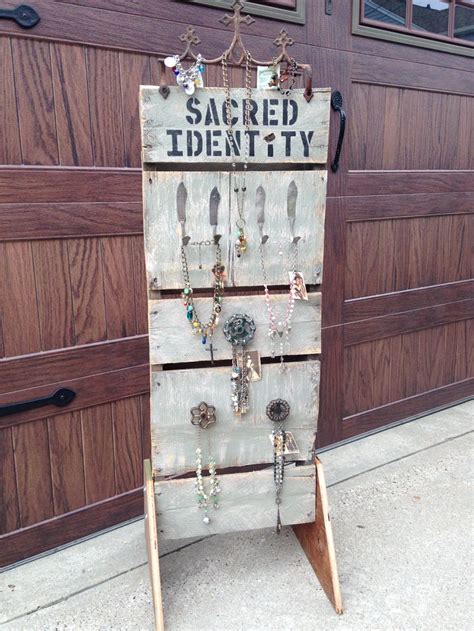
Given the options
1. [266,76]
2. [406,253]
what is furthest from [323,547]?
[406,253]

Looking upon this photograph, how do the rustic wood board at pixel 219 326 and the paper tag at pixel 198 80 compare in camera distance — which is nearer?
the paper tag at pixel 198 80

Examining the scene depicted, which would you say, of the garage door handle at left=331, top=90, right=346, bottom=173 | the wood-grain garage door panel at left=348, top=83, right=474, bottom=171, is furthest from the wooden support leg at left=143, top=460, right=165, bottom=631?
the wood-grain garage door panel at left=348, top=83, right=474, bottom=171

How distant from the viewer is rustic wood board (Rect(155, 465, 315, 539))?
6.37 ft

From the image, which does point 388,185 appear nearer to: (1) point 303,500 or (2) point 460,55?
(2) point 460,55

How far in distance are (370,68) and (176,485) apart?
7.36 feet

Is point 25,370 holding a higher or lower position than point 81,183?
lower

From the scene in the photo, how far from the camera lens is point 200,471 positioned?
193 cm

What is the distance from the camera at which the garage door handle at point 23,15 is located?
1940mm

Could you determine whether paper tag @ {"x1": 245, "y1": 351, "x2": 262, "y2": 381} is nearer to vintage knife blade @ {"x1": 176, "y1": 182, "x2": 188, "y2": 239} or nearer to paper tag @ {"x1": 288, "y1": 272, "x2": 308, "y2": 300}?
paper tag @ {"x1": 288, "y1": 272, "x2": 308, "y2": 300}

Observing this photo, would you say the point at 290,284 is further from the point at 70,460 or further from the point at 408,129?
the point at 408,129

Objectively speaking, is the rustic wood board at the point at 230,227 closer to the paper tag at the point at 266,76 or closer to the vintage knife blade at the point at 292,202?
the vintage knife blade at the point at 292,202

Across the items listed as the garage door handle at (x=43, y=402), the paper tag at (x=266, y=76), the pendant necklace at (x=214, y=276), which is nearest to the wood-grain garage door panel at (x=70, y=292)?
the garage door handle at (x=43, y=402)

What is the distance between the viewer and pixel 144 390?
8.18 ft

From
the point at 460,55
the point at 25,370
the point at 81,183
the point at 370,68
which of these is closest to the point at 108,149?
the point at 81,183
